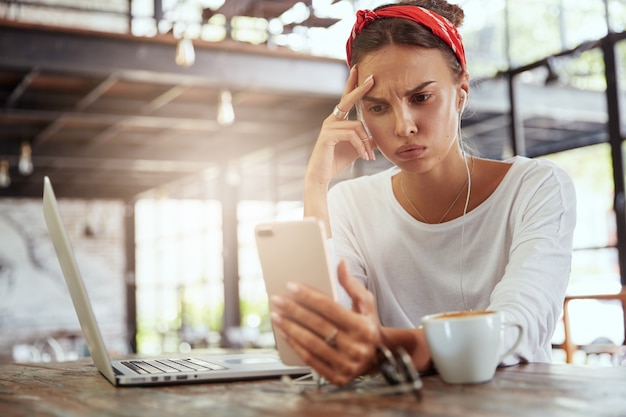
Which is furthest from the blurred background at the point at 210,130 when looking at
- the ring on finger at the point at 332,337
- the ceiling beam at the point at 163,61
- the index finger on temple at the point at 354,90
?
the ring on finger at the point at 332,337

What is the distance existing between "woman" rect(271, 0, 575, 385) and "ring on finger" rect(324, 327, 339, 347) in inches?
3.4

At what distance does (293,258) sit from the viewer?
99cm

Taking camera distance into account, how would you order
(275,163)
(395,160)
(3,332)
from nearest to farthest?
(395,160) < (275,163) < (3,332)

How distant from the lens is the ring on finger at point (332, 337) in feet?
3.06

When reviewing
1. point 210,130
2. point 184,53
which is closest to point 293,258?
point 184,53

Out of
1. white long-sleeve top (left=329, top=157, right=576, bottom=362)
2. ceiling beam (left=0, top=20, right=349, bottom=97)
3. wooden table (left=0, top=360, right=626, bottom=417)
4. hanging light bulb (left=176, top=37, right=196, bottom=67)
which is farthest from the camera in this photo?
ceiling beam (left=0, top=20, right=349, bottom=97)

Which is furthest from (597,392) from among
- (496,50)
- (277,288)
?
(496,50)

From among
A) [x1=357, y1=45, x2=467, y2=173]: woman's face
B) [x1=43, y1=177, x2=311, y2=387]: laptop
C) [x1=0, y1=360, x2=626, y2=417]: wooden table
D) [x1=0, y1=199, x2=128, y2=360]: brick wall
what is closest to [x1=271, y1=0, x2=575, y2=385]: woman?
[x1=357, y1=45, x2=467, y2=173]: woman's face

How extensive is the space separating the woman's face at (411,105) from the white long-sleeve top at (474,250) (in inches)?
7.1

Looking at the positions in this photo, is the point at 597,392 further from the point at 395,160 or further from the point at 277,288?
the point at 395,160

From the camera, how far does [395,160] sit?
4.75 feet

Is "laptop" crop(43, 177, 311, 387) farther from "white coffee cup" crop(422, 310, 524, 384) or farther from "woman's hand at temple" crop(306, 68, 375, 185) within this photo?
"woman's hand at temple" crop(306, 68, 375, 185)

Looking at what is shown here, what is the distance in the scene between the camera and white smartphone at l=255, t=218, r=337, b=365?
0.95 meters

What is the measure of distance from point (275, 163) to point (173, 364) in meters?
7.84
